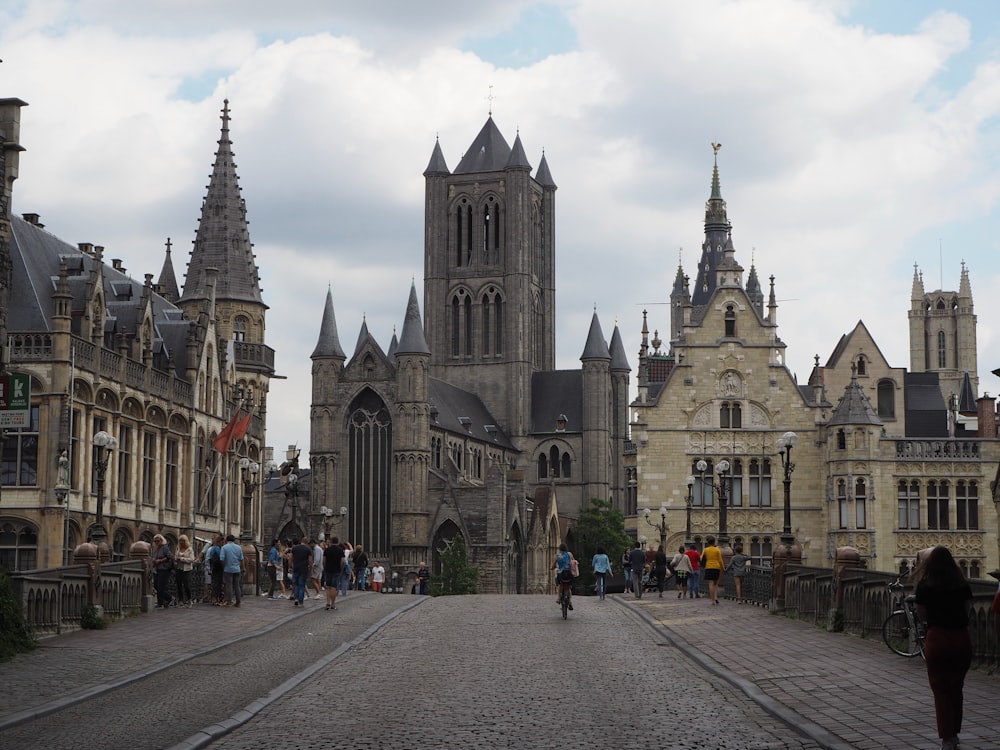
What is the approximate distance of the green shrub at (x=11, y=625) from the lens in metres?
21.6

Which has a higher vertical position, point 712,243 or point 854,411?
point 712,243

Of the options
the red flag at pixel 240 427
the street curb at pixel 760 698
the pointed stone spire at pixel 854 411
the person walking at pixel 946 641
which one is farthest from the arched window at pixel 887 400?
the person walking at pixel 946 641

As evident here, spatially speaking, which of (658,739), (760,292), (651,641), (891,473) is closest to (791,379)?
(891,473)

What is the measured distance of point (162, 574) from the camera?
1297 inches

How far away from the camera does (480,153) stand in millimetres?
127250

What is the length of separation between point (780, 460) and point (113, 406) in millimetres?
31949

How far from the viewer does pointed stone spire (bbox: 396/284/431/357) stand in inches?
4003

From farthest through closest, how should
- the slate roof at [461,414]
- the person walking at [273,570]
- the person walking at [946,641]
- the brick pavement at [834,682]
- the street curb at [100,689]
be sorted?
the slate roof at [461,414] < the person walking at [273,570] < the street curb at [100,689] < the brick pavement at [834,682] < the person walking at [946,641]

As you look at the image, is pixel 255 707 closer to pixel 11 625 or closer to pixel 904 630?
pixel 11 625

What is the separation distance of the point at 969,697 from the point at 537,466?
104519 mm

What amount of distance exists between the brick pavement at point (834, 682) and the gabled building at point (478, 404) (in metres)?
70.0

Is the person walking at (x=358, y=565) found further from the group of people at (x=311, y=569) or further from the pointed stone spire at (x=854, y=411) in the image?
the pointed stone spire at (x=854, y=411)

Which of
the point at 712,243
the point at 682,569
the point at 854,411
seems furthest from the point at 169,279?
the point at 712,243

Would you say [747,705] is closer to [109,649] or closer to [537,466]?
[109,649]
